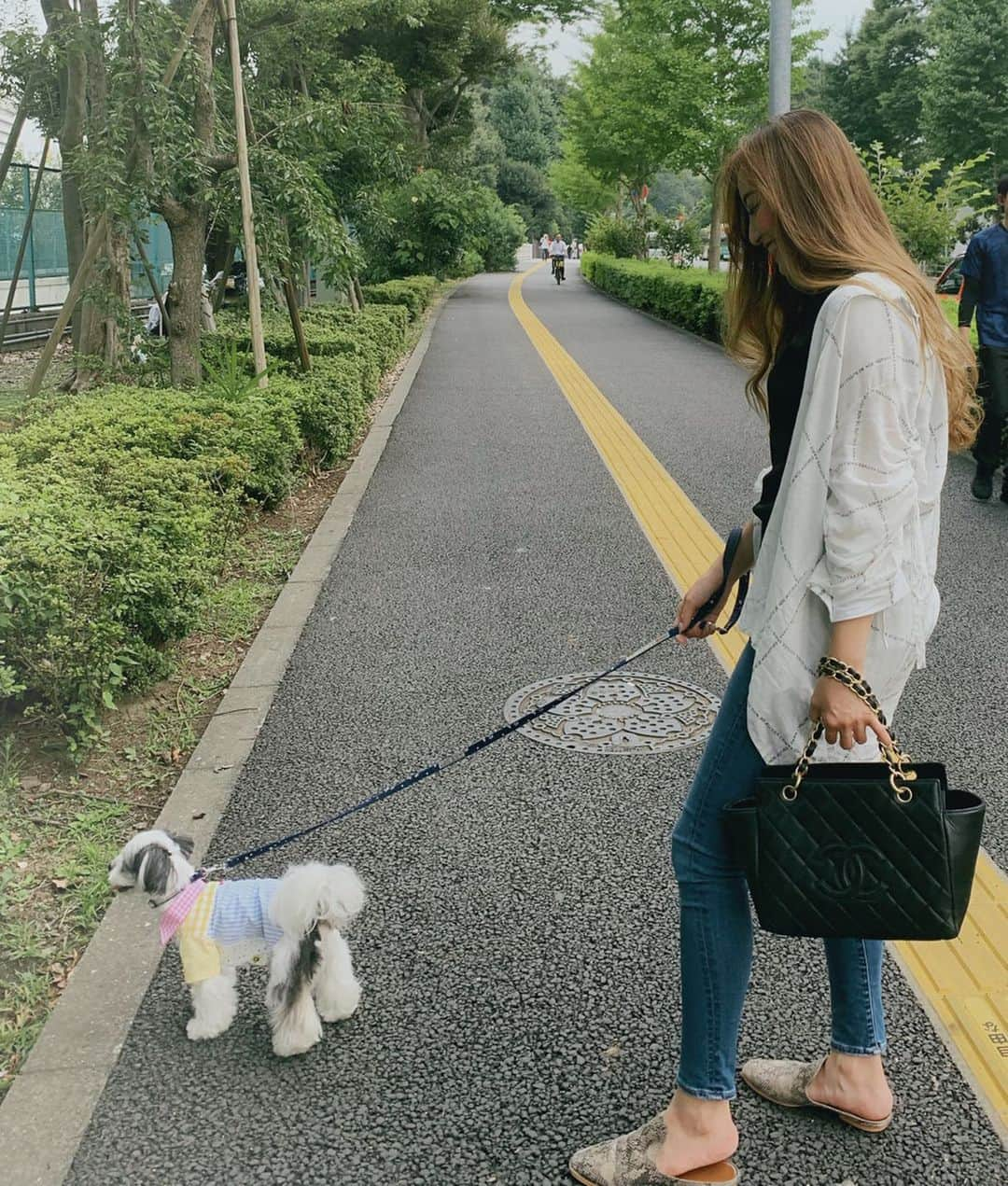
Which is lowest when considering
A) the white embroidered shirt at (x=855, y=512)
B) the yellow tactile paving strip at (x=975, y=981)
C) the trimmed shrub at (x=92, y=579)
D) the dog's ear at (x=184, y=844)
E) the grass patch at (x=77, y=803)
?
the grass patch at (x=77, y=803)

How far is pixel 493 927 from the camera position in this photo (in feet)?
9.53

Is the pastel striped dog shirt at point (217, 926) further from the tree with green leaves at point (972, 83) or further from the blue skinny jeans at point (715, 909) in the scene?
the tree with green leaves at point (972, 83)

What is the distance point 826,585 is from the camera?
1766 mm

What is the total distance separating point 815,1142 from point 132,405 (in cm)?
582

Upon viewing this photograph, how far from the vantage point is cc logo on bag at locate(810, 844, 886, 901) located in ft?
5.80

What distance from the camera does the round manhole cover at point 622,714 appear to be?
400 cm

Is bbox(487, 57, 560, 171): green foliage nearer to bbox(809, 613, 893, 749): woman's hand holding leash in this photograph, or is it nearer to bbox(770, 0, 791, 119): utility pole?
bbox(770, 0, 791, 119): utility pole

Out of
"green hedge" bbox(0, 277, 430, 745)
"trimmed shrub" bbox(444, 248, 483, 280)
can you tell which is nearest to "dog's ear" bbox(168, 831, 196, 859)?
"green hedge" bbox(0, 277, 430, 745)

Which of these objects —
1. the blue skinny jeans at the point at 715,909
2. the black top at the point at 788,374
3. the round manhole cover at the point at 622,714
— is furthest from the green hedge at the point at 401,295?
the blue skinny jeans at the point at 715,909

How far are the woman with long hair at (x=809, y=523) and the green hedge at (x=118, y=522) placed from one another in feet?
7.61

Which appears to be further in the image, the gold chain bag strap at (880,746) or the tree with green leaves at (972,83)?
the tree with green leaves at (972,83)

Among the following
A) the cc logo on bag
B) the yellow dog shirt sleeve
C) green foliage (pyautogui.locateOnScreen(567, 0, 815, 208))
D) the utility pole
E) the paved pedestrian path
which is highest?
green foliage (pyautogui.locateOnScreen(567, 0, 815, 208))

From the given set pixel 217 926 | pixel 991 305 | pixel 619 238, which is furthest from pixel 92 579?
pixel 619 238

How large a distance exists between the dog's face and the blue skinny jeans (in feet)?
3.75
